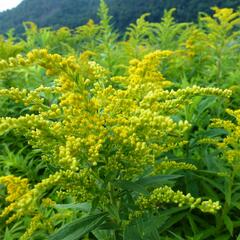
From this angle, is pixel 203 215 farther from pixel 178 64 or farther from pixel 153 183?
pixel 178 64

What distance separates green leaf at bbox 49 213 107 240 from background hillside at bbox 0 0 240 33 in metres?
8.22

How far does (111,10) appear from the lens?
84.8ft

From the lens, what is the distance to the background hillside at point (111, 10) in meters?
18.2

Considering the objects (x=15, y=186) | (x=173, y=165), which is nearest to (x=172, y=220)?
(x=173, y=165)

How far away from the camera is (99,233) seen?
248 cm

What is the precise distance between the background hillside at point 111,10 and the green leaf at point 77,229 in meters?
8.22

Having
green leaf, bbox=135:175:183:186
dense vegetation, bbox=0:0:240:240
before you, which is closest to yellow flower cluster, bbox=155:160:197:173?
dense vegetation, bbox=0:0:240:240

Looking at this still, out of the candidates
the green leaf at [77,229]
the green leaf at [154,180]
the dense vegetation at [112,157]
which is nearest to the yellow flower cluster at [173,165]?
the dense vegetation at [112,157]

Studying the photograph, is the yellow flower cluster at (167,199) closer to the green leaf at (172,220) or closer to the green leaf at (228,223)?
the green leaf at (172,220)

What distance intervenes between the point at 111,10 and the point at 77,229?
81.8 ft

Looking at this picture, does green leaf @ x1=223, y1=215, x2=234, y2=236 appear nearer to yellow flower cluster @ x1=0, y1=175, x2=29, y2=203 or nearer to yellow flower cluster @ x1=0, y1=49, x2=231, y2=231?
yellow flower cluster @ x1=0, y1=49, x2=231, y2=231

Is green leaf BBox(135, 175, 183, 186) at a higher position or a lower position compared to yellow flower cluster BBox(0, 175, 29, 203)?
lower

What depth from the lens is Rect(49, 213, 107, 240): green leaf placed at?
2070 millimetres

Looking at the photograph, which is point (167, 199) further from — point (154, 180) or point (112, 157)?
point (112, 157)
